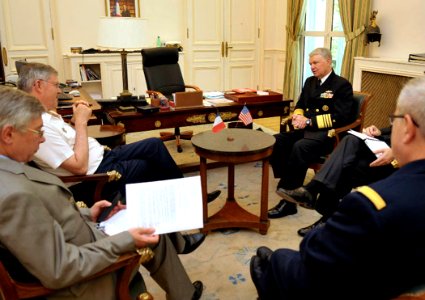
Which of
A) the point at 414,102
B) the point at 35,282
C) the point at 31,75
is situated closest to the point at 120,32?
the point at 31,75

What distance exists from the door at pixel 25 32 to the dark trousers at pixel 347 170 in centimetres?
427

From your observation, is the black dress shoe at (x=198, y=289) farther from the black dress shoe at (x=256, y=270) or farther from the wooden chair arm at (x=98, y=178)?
the wooden chair arm at (x=98, y=178)

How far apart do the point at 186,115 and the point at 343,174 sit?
53.4 inches

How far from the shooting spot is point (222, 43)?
6.16 m

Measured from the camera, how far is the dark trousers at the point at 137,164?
2234mm

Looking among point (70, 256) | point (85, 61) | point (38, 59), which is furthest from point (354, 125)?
point (38, 59)

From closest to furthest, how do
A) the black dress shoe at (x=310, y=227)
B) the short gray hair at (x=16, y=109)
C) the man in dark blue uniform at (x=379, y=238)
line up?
the man in dark blue uniform at (x=379, y=238)
the short gray hair at (x=16, y=109)
the black dress shoe at (x=310, y=227)

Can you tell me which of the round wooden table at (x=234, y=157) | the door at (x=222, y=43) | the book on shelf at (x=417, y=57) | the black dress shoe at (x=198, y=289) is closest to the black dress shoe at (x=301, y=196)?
the round wooden table at (x=234, y=157)

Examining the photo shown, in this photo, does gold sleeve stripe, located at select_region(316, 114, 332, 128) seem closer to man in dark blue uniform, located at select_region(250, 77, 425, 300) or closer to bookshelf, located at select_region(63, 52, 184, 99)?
man in dark blue uniform, located at select_region(250, 77, 425, 300)

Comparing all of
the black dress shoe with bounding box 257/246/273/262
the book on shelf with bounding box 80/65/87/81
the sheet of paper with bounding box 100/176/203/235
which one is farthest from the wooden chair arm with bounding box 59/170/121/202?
the book on shelf with bounding box 80/65/87/81

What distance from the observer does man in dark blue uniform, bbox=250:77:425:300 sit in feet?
2.92

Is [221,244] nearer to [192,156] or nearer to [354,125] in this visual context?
[354,125]

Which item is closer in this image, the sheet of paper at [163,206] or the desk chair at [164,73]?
the sheet of paper at [163,206]

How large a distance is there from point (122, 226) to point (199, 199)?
A: 1.02 ft
